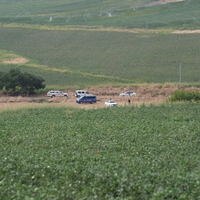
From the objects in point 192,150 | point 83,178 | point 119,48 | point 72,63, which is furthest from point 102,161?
point 119,48

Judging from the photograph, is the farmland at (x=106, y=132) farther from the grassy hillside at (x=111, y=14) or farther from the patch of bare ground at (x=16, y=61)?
the grassy hillside at (x=111, y=14)

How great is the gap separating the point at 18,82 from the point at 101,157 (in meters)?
48.5

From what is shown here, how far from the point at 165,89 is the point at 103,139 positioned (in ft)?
146

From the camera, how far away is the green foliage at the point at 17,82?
214 feet

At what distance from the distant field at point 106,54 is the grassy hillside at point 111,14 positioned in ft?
56.3

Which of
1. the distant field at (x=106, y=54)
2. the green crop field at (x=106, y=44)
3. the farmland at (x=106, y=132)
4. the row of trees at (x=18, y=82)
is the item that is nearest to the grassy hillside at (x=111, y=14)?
the green crop field at (x=106, y=44)

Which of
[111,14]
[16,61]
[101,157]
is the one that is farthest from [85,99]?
[111,14]

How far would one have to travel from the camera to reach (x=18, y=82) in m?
64.9

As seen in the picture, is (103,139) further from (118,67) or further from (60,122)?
(118,67)

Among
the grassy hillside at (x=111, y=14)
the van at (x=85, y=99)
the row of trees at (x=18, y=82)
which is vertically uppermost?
the grassy hillside at (x=111, y=14)

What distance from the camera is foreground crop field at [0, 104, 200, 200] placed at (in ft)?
47.9

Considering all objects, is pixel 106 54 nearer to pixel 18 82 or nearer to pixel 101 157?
pixel 18 82

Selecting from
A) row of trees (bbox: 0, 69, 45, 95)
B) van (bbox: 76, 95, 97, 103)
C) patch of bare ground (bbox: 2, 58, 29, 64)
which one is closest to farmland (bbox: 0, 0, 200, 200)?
patch of bare ground (bbox: 2, 58, 29, 64)

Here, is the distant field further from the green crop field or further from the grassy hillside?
the grassy hillside
